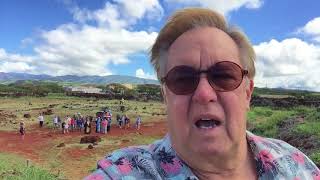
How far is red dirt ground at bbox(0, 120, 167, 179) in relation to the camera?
18806mm

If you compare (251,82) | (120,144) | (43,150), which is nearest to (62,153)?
(43,150)

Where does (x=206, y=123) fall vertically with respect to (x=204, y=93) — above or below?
below

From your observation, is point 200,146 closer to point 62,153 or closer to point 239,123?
point 239,123

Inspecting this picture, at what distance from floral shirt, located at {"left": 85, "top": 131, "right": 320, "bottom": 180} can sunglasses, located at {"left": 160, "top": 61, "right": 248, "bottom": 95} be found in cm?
24

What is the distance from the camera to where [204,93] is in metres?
2.09

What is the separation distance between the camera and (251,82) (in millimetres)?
2469

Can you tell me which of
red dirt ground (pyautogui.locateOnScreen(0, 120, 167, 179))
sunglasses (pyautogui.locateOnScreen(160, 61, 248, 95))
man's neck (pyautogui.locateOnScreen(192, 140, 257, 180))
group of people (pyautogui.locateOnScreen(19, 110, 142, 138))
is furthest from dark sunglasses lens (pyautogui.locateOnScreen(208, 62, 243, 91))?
group of people (pyautogui.locateOnScreen(19, 110, 142, 138))

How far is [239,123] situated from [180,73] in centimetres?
34

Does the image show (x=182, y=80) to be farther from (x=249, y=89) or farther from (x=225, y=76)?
(x=249, y=89)

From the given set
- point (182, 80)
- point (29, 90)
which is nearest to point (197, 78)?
point (182, 80)

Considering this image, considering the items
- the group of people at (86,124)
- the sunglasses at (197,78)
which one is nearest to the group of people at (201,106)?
the sunglasses at (197,78)

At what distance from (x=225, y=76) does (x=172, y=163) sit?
0.45 m

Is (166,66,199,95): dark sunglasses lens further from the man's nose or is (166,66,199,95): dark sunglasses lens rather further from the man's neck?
the man's neck

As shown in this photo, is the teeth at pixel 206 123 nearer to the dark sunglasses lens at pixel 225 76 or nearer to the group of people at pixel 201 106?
the group of people at pixel 201 106
